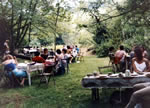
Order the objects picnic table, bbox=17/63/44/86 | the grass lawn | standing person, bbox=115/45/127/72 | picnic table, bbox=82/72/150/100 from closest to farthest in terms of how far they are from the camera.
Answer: picnic table, bbox=82/72/150/100 → the grass lawn → picnic table, bbox=17/63/44/86 → standing person, bbox=115/45/127/72

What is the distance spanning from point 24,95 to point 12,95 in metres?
0.37

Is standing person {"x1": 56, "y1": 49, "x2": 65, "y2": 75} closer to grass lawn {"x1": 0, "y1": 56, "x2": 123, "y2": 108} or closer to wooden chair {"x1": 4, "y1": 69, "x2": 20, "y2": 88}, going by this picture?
grass lawn {"x1": 0, "y1": 56, "x2": 123, "y2": 108}

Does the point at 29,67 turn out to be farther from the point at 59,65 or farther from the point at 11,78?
the point at 59,65

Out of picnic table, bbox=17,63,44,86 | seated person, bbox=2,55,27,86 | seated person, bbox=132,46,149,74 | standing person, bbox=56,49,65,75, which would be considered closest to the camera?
seated person, bbox=132,46,149,74

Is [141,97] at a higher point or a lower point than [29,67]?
lower

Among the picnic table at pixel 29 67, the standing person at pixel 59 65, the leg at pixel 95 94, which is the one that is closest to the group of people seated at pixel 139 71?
the leg at pixel 95 94

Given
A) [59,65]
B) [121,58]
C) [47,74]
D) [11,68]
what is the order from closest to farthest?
[47,74] < [11,68] < [121,58] < [59,65]

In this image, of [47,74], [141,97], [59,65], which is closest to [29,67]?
[47,74]

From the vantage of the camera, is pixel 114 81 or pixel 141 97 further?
pixel 114 81

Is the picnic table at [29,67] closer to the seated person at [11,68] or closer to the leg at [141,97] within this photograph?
the seated person at [11,68]

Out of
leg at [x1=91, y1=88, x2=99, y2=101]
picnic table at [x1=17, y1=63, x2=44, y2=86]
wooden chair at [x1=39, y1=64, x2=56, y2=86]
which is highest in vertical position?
picnic table at [x1=17, y1=63, x2=44, y2=86]

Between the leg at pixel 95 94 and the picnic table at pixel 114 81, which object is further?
the leg at pixel 95 94

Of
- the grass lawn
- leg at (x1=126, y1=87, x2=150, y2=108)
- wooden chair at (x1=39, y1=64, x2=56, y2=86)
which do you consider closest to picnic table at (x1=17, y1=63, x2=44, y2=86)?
wooden chair at (x1=39, y1=64, x2=56, y2=86)

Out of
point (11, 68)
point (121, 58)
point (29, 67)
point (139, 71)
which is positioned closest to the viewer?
point (139, 71)
